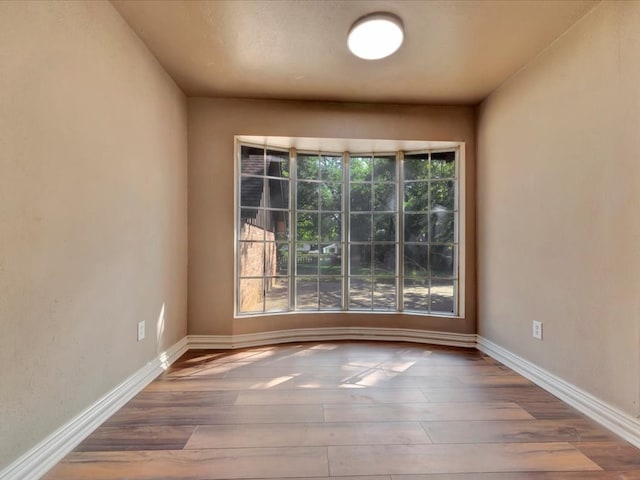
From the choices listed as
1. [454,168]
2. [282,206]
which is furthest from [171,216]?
[454,168]

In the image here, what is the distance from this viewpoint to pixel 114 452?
1325 millimetres

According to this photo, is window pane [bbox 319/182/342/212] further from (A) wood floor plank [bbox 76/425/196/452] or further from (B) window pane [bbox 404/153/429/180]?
(A) wood floor plank [bbox 76/425/196/452]

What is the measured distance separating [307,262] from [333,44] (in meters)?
1.77

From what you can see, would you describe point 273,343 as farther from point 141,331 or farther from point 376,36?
point 376,36

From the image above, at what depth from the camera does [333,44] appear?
6.11 feet

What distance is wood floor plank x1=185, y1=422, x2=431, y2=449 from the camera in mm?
1381

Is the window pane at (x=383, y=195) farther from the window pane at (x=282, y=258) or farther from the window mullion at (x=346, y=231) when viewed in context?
the window pane at (x=282, y=258)

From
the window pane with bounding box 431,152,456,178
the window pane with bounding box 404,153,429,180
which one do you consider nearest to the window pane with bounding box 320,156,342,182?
the window pane with bounding box 404,153,429,180

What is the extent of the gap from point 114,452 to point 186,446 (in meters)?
0.30

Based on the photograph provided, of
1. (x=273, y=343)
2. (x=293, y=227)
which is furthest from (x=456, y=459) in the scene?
(x=293, y=227)

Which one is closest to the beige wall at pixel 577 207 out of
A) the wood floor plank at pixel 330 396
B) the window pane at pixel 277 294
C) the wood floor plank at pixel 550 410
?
the wood floor plank at pixel 550 410

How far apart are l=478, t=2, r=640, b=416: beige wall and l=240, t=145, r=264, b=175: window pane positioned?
1.99 metres

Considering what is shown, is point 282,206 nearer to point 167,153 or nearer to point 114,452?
point 167,153

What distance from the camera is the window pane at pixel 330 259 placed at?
2922 millimetres
